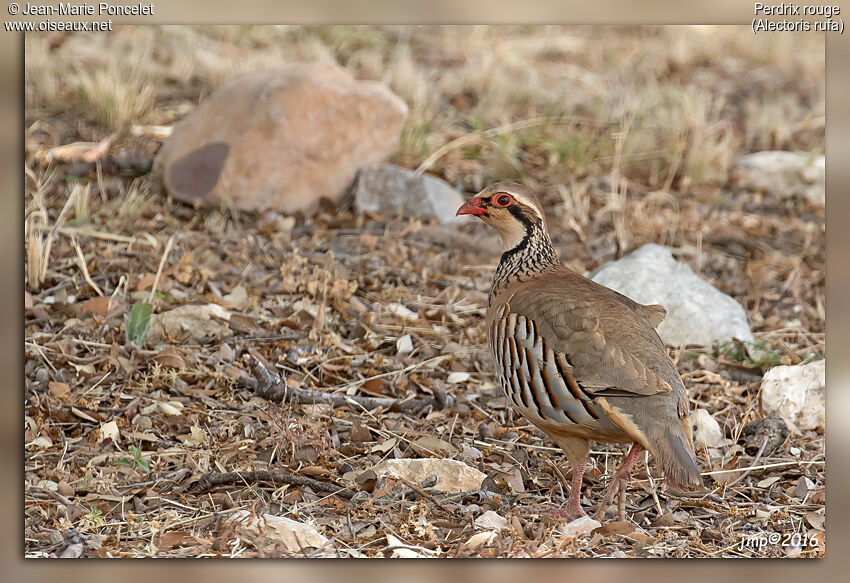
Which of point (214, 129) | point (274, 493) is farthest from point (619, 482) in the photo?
point (214, 129)

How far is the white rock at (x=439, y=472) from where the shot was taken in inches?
157

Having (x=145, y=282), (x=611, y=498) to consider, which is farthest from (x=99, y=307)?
(x=611, y=498)

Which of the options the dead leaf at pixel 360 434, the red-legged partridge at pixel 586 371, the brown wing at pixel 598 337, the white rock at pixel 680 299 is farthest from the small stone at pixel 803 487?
the dead leaf at pixel 360 434

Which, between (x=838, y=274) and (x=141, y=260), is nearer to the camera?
(x=838, y=274)

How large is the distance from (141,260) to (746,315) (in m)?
3.23

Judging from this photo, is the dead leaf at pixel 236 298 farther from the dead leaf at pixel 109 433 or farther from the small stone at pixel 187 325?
the dead leaf at pixel 109 433

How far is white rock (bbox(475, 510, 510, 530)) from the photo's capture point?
3695 millimetres

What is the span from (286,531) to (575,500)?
1.06 meters

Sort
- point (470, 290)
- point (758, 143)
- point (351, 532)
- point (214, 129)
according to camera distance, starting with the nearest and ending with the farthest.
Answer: point (351, 532)
point (470, 290)
point (214, 129)
point (758, 143)

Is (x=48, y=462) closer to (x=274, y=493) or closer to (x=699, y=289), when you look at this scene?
(x=274, y=493)

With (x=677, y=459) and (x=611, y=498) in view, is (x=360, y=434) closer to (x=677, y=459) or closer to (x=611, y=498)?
(x=611, y=498)

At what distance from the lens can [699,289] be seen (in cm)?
535

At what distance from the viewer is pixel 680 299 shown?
17.3 ft

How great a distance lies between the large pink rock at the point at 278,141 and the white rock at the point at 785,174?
2.52 meters
